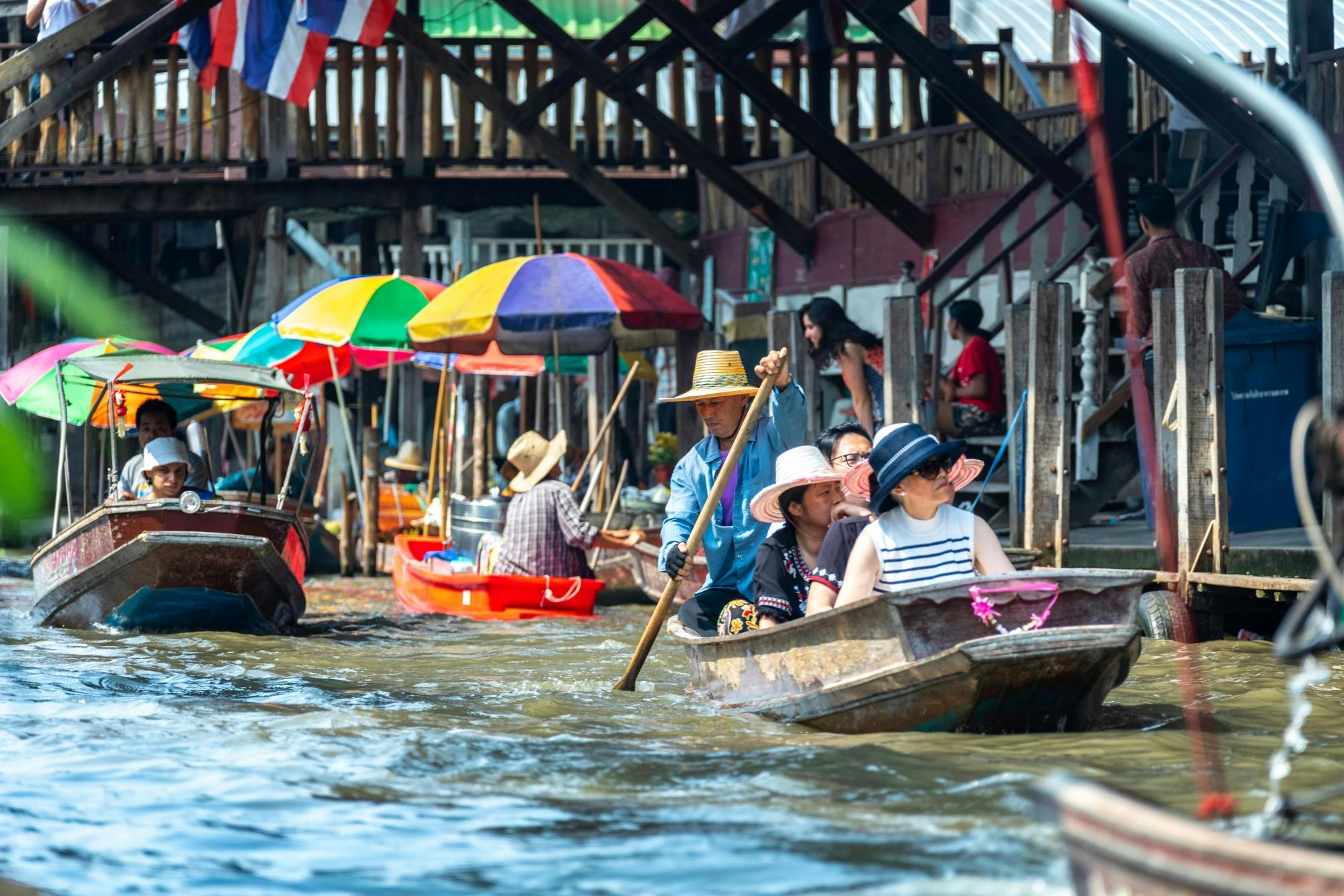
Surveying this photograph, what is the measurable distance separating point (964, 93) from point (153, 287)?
405 inches

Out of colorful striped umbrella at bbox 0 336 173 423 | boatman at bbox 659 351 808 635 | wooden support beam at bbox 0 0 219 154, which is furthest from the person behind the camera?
colorful striped umbrella at bbox 0 336 173 423

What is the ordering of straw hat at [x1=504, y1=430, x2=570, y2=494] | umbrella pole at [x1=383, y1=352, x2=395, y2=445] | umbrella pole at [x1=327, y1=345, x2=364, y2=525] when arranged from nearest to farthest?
straw hat at [x1=504, y1=430, x2=570, y2=494] < umbrella pole at [x1=327, y1=345, x2=364, y2=525] < umbrella pole at [x1=383, y1=352, x2=395, y2=445]

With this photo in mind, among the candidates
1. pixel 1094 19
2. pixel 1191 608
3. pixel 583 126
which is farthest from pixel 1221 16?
pixel 1191 608

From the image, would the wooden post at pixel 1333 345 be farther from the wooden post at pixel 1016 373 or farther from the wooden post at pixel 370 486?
the wooden post at pixel 370 486

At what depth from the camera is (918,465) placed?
255 inches

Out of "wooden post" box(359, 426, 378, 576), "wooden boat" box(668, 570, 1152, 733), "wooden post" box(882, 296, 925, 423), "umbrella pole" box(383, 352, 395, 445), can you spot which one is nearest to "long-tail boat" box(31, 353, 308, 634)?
"wooden post" box(359, 426, 378, 576)

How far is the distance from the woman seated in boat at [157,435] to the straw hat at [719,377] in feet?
16.0

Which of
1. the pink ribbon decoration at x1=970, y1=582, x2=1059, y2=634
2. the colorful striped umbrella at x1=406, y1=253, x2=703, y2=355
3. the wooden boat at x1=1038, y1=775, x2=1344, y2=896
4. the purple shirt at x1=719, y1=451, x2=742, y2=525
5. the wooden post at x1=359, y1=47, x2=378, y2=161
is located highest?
the wooden post at x1=359, y1=47, x2=378, y2=161

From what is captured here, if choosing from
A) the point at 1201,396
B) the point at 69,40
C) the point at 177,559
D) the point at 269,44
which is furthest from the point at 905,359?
the point at 269,44

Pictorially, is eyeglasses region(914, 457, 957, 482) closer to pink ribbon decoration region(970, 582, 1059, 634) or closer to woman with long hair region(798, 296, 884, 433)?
pink ribbon decoration region(970, 582, 1059, 634)

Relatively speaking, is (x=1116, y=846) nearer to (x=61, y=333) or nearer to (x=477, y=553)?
(x=477, y=553)

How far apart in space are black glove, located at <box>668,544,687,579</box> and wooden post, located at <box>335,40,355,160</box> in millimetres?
10528

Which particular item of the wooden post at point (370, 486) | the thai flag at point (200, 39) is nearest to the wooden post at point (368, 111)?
the thai flag at point (200, 39)

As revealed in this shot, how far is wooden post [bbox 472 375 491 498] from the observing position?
651 inches
